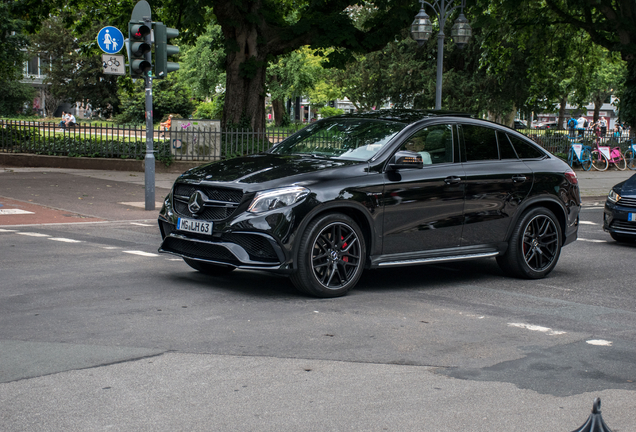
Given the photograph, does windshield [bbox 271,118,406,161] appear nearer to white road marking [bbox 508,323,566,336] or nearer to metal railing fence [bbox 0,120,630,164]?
white road marking [bbox 508,323,566,336]

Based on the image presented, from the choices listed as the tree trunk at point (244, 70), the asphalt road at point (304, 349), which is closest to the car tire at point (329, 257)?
the asphalt road at point (304, 349)

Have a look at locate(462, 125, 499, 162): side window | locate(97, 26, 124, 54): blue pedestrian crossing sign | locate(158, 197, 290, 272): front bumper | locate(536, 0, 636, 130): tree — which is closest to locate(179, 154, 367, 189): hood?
locate(158, 197, 290, 272): front bumper

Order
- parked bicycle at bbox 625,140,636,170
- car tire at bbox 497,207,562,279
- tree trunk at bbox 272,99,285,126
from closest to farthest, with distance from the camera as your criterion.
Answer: car tire at bbox 497,207,562,279 < parked bicycle at bbox 625,140,636,170 < tree trunk at bbox 272,99,285,126

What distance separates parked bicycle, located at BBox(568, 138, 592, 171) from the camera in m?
27.5

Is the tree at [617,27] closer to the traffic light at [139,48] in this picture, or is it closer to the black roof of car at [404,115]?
the traffic light at [139,48]

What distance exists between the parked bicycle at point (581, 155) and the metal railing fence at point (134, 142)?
438 inches

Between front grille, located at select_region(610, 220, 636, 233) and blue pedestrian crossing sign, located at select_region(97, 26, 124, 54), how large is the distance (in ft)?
31.2

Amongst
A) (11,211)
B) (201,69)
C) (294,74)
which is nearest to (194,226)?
(11,211)

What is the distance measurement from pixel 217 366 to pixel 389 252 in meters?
2.82

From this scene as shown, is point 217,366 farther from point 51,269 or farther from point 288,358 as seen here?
point 51,269

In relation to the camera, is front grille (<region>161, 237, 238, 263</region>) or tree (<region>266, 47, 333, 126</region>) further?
tree (<region>266, 47, 333, 126</region>)

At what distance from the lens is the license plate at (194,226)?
703 cm

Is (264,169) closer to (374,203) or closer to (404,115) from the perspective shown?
(374,203)

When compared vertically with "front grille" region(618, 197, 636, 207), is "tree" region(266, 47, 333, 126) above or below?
above
